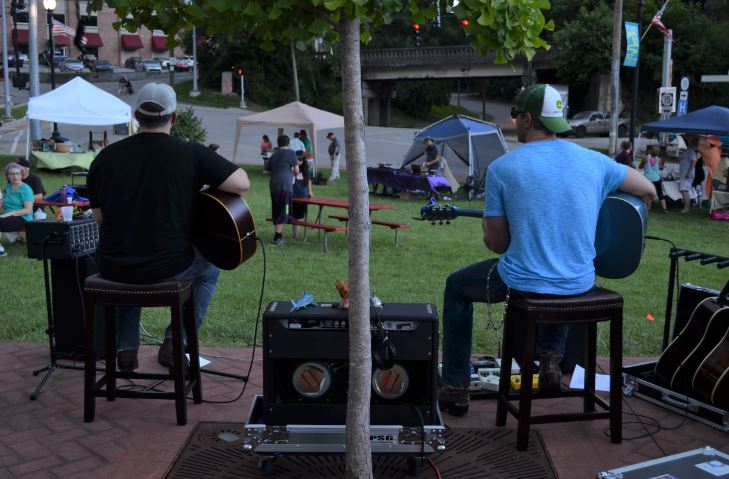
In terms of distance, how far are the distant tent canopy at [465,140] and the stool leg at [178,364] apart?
18765mm

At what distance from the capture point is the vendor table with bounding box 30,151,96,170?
22031 mm

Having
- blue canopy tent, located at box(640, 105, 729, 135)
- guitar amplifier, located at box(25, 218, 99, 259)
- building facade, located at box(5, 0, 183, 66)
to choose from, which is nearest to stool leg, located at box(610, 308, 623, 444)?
guitar amplifier, located at box(25, 218, 99, 259)

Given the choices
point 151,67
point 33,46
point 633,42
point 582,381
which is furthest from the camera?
point 151,67

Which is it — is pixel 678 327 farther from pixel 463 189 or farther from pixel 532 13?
pixel 463 189

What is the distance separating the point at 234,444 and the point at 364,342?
4.19 ft

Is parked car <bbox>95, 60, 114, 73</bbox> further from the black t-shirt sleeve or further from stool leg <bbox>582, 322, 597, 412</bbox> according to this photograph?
stool leg <bbox>582, 322, 597, 412</bbox>

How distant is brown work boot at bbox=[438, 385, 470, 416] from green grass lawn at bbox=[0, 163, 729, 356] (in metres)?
1.49

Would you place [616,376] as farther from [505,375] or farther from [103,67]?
[103,67]

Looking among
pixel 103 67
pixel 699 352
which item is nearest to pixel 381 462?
pixel 699 352

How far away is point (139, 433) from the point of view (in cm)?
432

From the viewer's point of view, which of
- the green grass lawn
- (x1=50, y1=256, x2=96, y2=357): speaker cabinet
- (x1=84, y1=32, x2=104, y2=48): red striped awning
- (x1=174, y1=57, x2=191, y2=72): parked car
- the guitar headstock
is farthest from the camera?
(x1=84, y1=32, x2=104, y2=48): red striped awning

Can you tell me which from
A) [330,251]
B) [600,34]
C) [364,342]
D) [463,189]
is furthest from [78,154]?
[600,34]

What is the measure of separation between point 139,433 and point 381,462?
4.28ft

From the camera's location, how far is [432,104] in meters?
72.4
